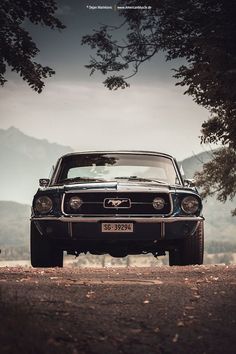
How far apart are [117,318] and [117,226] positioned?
3022 mm

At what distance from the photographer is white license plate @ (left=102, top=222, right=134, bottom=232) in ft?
22.7

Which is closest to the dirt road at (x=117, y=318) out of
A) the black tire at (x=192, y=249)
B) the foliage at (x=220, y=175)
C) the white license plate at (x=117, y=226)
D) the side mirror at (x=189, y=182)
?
the white license plate at (x=117, y=226)

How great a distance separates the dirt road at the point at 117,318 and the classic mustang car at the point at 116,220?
121 cm

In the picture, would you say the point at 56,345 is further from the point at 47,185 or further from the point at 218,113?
the point at 218,113

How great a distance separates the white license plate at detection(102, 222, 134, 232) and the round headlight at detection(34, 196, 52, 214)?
0.81 meters

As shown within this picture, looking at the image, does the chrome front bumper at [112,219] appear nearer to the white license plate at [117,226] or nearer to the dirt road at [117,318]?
the white license plate at [117,226]

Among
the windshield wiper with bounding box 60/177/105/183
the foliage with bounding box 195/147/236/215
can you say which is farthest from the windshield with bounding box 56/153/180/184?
the foliage with bounding box 195/147/236/215

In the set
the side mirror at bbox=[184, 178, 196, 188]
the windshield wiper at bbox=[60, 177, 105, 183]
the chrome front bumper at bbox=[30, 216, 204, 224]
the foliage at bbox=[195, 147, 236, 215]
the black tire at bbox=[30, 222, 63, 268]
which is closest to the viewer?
the chrome front bumper at bbox=[30, 216, 204, 224]

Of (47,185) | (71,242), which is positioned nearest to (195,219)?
(71,242)

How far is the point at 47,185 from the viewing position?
25.8ft

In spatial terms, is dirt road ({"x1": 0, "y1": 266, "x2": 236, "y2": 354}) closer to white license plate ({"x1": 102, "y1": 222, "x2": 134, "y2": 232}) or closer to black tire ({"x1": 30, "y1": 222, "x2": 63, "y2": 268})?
white license plate ({"x1": 102, "y1": 222, "x2": 134, "y2": 232})

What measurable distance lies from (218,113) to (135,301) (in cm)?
1263

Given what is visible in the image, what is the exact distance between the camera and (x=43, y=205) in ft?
23.3

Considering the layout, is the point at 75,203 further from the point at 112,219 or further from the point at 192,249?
the point at 192,249
